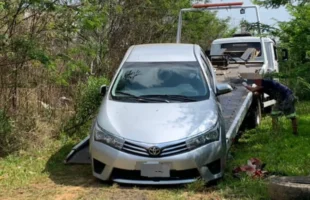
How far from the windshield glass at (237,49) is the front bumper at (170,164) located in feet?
22.9

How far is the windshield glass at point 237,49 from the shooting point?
1282 cm

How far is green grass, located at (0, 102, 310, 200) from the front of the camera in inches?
231

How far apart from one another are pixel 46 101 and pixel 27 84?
784 mm

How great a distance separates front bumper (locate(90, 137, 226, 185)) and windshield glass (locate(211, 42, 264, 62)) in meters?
6.99

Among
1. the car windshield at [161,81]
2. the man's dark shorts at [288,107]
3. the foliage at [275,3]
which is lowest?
the man's dark shorts at [288,107]

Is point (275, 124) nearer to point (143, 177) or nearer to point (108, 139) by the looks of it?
point (143, 177)

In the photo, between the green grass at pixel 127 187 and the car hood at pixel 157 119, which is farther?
the car hood at pixel 157 119

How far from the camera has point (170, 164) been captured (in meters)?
5.97

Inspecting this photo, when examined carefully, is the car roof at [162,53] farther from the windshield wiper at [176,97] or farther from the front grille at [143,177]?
the front grille at [143,177]

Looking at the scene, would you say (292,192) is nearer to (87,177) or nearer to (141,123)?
(141,123)

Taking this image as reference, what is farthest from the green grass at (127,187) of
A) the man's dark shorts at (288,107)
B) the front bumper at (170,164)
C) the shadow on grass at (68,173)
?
the man's dark shorts at (288,107)

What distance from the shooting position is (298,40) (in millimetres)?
7363

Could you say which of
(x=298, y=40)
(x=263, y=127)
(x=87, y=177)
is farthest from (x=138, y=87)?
(x=263, y=127)

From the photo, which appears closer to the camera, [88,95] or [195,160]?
[195,160]
